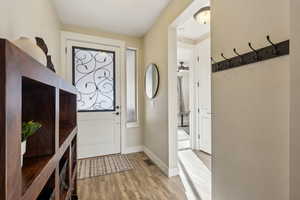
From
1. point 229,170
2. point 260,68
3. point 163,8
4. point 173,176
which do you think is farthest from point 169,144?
point 163,8

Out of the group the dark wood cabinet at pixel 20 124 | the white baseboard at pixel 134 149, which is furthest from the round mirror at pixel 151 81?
the dark wood cabinet at pixel 20 124

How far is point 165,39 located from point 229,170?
6.42 feet

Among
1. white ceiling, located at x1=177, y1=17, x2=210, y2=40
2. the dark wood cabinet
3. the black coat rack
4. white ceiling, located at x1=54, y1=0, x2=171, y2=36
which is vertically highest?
white ceiling, located at x1=54, y1=0, x2=171, y2=36

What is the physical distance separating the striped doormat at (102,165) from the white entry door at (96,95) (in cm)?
18

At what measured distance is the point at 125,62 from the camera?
3221 mm

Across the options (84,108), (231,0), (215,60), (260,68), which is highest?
(231,0)

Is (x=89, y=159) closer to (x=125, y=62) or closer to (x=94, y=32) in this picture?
(x=125, y=62)

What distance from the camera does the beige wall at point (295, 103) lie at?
0.73 m

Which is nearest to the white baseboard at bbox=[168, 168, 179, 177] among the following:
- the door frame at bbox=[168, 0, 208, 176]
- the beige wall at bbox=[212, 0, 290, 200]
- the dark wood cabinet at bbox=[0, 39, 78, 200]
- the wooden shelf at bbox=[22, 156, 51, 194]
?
the door frame at bbox=[168, 0, 208, 176]

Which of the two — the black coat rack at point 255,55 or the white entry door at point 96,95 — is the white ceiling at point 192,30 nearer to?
the white entry door at point 96,95

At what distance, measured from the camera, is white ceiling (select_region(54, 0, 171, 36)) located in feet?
7.22

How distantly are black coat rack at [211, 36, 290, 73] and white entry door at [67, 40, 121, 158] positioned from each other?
229 cm

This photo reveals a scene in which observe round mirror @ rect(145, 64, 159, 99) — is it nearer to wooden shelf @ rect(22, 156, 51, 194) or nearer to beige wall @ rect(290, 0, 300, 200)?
beige wall @ rect(290, 0, 300, 200)

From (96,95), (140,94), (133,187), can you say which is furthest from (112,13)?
(133,187)
